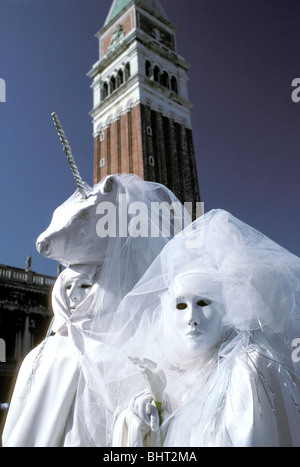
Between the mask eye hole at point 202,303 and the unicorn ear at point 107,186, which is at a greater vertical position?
the unicorn ear at point 107,186

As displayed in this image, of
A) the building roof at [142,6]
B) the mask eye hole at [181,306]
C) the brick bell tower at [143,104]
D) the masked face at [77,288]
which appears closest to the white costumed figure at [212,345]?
the mask eye hole at [181,306]

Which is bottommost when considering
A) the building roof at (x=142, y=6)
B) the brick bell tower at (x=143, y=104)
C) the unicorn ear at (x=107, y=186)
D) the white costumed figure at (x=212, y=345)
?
the white costumed figure at (x=212, y=345)

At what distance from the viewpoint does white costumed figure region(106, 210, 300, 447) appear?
1713 mm

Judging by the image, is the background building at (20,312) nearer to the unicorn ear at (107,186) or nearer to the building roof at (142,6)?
the unicorn ear at (107,186)

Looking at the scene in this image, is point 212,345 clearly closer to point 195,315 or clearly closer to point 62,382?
point 195,315

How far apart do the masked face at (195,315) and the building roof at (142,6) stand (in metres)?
22.9

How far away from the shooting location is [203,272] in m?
2.10

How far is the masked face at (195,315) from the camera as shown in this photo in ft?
6.43

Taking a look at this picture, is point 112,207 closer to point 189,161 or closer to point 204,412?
point 204,412

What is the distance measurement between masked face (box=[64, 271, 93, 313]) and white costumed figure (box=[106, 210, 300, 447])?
0.59m

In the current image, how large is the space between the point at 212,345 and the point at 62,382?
3.12ft

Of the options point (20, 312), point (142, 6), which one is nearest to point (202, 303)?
point (20, 312)

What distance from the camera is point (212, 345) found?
6.46 feet

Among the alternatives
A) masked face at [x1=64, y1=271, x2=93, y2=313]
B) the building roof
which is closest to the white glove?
masked face at [x1=64, y1=271, x2=93, y2=313]
